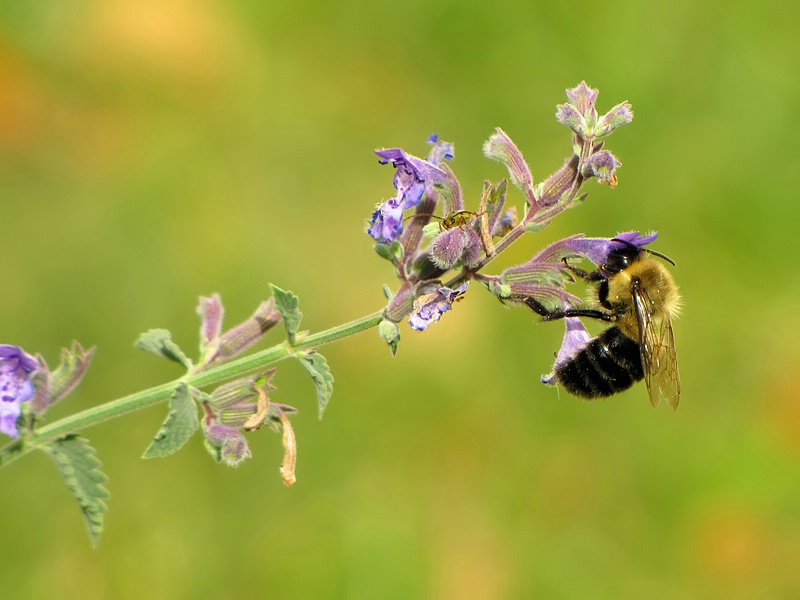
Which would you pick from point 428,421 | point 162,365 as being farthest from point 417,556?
point 162,365

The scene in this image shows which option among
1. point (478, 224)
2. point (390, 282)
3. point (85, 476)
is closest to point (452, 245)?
point (478, 224)

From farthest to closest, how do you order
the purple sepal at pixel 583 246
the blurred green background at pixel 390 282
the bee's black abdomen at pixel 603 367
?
the blurred green background at pixel 390 282 → the bee's black abdomen at pixel 603 367 → the purple sepal at pixel 583 246

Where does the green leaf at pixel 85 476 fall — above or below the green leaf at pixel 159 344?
below

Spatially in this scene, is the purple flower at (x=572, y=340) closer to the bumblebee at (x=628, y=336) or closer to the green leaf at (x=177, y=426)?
the bumblebee at (x=628, y=336)

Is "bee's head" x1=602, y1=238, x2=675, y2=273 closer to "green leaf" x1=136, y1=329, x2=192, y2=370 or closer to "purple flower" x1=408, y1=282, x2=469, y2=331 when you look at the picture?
"purple flower" x1=408, y1=282, x2=469, y2=331

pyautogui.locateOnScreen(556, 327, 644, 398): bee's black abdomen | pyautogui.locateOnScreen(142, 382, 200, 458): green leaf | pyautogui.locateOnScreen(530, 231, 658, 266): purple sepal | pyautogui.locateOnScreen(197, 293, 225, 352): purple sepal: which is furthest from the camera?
pyautogui.locateOnScreen(556, 327, 644, 398): bee's black abdomen

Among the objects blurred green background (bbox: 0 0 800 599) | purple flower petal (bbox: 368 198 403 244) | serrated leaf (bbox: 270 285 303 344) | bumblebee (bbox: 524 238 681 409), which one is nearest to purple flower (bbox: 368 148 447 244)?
purple flower petal (bbox: 368 198 403 244)

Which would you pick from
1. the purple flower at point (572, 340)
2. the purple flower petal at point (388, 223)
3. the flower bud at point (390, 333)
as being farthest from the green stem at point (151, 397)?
the purple flower at point (572, 340)
